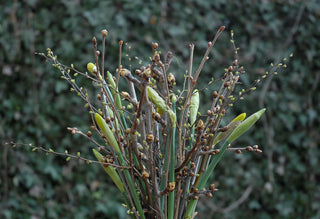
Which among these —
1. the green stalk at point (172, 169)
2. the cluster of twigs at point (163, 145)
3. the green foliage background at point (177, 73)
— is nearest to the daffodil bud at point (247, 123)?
the cluster of twigs at point (163, 145)

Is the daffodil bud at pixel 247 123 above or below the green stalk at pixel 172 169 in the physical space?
Result: above

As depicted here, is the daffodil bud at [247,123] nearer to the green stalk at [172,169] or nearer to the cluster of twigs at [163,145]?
the cluster of twigs at [163,145]

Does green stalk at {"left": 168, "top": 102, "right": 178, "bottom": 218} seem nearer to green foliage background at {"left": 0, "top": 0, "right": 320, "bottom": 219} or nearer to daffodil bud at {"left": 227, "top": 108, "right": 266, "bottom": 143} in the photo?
daffodil bud at {"left": 227, "top": 108, "right": 266, "bottom": 143}

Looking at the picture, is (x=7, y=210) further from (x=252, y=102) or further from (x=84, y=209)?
(x=252, y=102)

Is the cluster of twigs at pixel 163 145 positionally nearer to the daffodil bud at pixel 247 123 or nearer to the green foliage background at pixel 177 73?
the daffodil bud at pixel 247 123

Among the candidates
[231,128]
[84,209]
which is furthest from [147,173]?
[84,209]

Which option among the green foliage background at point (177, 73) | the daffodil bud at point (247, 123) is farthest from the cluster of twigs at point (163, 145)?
the green foliage background at point (177, 73)

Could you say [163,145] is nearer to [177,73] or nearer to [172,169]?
[172,169]

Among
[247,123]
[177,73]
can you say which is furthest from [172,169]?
[177,73]

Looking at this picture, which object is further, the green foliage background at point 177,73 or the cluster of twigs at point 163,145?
the green foliage background at point 177,73
